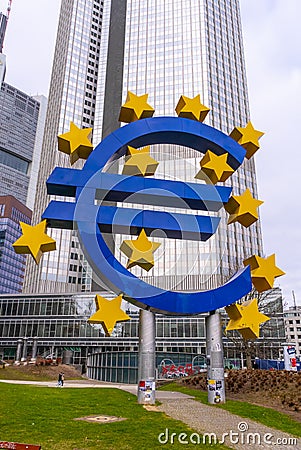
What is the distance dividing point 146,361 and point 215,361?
10.4ft

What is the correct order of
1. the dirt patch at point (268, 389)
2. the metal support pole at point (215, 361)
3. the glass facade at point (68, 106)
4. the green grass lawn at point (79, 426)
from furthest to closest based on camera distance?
the glass facade at point (68, 106) < the metal support pole at point (215, 361) < the dirt patch at point (268, 389) < the green grass lawn at point (79, 426)

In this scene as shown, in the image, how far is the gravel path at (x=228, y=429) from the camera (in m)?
9.91

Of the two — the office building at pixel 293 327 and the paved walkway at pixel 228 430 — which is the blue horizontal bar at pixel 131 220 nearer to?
the paved walkway at pixel 228 430

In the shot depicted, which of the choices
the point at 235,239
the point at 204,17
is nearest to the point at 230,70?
the point at 204,17

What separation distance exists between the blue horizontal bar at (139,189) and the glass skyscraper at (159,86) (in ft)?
158

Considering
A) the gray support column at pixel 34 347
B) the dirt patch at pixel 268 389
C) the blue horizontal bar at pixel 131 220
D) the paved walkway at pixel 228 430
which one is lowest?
the paved walkway at pixel 228 430

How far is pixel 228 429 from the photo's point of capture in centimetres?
1147

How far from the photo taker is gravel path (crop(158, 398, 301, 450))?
390 inches

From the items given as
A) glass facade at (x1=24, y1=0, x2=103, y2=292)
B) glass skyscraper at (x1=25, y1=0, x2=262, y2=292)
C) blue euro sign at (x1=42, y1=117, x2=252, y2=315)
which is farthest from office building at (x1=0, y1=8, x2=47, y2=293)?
blue euro sign at (x1=42, y1=117, x2=252, y2=315)

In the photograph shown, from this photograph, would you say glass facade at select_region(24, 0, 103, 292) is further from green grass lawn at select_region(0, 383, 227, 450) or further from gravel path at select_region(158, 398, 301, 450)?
gravel path at select_region(158, 398, 301, 450)

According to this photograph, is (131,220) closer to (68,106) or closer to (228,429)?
(228,429)

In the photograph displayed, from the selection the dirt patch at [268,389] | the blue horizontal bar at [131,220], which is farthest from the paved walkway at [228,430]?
the blue horizontal bar at [131,220]

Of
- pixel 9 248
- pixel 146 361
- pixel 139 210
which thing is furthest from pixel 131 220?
pixel 9 248

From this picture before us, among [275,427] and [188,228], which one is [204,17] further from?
[275,427]
